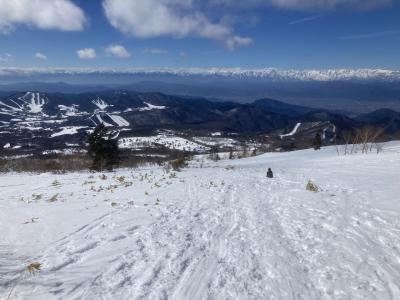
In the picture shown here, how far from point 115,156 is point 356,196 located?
30702 millimetres

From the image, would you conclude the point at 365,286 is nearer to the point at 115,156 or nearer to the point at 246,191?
the point at 246,191

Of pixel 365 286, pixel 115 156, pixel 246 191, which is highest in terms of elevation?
pixel 365 286

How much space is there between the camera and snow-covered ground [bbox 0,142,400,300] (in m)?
6.20

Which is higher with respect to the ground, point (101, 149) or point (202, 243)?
point (202, 243)

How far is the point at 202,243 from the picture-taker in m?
8.52

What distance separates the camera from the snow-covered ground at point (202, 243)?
620cm

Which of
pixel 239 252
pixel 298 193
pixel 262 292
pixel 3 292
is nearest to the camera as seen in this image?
pixel 3 292

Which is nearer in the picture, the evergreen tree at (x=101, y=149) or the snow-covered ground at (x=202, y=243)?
the snow-covered ground at (x=202, y=243)

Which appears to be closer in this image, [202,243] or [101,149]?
[202,243]

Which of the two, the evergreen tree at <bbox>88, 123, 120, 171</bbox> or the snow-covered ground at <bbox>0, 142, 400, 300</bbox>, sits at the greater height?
the snow-covered ground at <bbox>0, 142, 400, 300</bbox>

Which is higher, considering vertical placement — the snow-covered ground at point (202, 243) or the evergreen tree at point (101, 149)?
the snow-covered ground at point (202, 243)

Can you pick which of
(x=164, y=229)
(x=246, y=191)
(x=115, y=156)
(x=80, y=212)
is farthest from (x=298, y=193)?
(x=115, y=156)

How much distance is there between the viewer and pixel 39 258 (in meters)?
7.08

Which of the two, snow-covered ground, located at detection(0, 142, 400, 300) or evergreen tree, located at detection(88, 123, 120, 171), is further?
evergreen tree, located at detection(88, 123, 120, 171)
